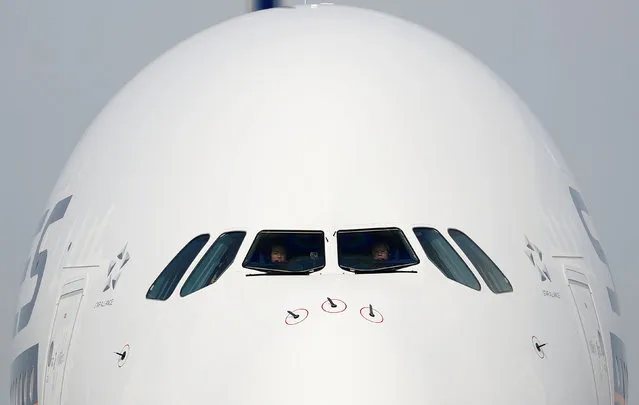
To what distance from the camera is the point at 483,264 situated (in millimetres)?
9539

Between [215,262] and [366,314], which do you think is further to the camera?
[215,262]

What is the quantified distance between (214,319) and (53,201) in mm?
4143

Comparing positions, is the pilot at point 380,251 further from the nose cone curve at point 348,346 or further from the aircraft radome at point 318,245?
the nose cone curve at point 348,346

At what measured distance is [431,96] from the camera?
1102 centimetres

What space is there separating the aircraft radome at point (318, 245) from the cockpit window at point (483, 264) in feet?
0.06

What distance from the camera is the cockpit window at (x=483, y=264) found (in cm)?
944

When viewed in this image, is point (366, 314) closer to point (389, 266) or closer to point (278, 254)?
point (389, 266)

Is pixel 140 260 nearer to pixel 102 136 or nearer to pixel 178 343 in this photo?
pixel 178 343

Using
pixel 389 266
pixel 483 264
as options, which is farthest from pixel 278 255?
pixel 483 264

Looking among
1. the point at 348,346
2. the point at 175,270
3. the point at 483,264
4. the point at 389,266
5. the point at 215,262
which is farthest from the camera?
the point at 483,264

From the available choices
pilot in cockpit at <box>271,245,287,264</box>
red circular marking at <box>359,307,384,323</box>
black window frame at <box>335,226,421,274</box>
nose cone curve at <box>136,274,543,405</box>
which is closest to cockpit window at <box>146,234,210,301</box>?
nose cone curve at <box>136,274,543,405</box>

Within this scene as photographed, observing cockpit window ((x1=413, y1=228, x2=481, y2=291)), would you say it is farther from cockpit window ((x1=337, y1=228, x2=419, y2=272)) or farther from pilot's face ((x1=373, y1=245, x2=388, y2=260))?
pilot's face ((x1=373, y1=245, x2=388, y2=260))

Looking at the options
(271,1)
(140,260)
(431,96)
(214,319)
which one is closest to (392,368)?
(214,319)

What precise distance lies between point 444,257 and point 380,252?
19.2 inches
